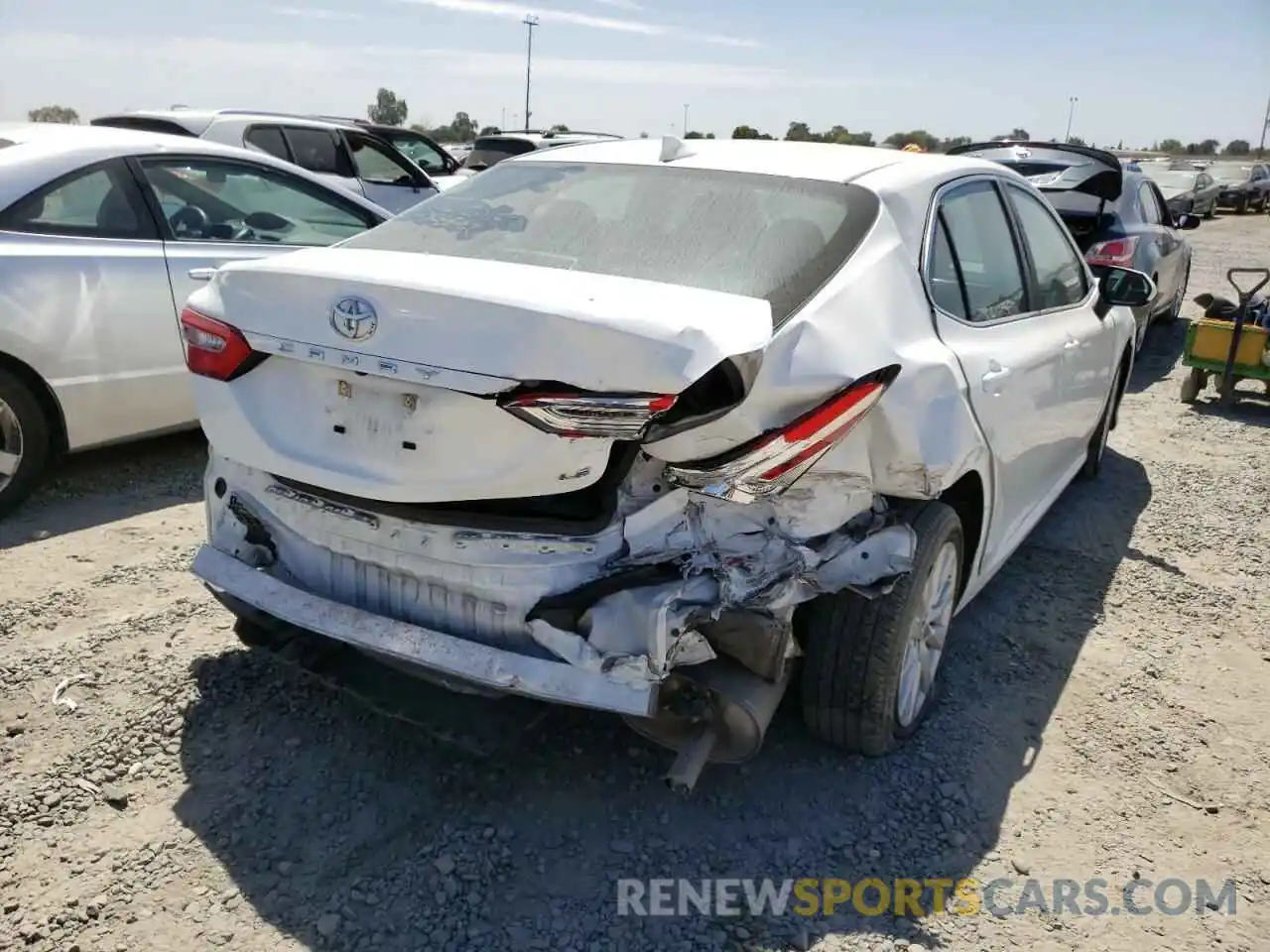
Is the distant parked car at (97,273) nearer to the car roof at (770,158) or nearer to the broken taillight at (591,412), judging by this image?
the car roof at (770,158)

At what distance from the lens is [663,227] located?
9.34 ft

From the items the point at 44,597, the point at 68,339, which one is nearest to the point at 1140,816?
the point at 44,597

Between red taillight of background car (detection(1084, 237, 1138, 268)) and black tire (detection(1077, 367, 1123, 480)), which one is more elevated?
red taillight of background car (detection(1084, 237, 1138, 268))

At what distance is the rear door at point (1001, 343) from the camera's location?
119 inches

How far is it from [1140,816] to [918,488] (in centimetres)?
118

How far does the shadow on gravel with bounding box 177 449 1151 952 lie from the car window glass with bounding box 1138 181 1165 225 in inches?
277

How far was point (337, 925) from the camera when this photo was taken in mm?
2271

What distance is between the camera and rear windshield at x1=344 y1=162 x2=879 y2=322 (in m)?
2.61

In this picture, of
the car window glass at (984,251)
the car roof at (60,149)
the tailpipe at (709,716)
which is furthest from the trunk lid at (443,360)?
the car roof at (60,149)

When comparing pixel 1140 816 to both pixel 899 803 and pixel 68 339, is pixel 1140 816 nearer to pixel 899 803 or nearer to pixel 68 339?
pixel 899 803

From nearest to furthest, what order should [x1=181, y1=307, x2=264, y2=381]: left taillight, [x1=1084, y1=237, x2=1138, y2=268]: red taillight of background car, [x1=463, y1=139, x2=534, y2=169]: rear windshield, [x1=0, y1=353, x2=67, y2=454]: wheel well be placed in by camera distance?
[x1=181, y1=307, x2=264, y2=381]: left taillight, [x1=0, y1=353, x2=67, y2=454]: wheel well, [x1=1084, y1=237, x2=1138, y2=268]: red taillight of background car, [x1=463, y1=139, x2=534, y2=169]: rear windshield

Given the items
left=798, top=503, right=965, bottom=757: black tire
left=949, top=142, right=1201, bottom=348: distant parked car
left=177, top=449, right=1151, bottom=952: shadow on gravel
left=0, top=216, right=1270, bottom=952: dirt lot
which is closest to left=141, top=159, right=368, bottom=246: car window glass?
left=0, top=216, right=1270, bottom=952: dirt lot

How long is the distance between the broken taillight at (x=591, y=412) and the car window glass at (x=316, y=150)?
26.8ft

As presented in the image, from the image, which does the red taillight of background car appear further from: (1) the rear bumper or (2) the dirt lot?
(1) the rear bumper
